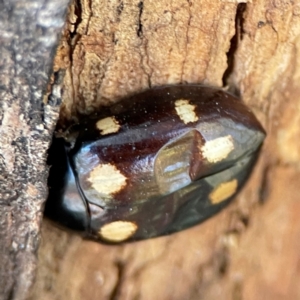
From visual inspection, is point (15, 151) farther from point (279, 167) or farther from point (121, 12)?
point (279, 167)

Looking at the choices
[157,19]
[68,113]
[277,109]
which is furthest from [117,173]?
[277,109]

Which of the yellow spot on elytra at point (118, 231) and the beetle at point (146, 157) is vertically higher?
the beetle at point (146, 157)

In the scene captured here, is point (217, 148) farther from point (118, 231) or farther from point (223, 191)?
point (118, 231)

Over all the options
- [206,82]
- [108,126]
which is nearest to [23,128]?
[108,126]

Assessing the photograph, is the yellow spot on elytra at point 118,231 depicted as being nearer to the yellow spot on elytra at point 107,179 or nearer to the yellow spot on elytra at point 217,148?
the yellow spot on elytra at point 107,179

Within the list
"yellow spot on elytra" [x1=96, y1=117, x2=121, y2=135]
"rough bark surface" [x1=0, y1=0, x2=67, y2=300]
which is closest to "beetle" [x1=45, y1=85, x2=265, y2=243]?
"yellow spot on elytra" [x1=96, y1=117, x2=121, y2=135]

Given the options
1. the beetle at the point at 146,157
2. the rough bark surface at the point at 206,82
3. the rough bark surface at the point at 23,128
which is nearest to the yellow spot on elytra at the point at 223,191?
the beetle at the point at 146,157
